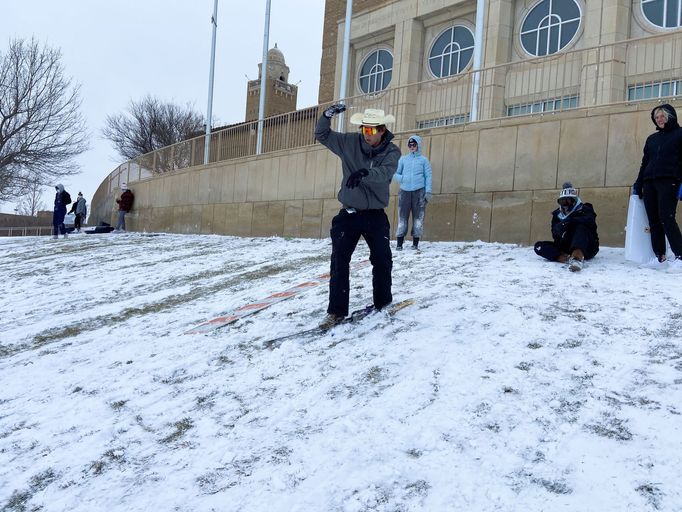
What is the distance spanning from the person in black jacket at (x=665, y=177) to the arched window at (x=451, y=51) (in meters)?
12.6

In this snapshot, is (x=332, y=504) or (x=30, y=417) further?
(x=30, y=417)

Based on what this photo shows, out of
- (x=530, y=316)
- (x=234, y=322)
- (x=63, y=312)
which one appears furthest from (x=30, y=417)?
(x=530, y=316)

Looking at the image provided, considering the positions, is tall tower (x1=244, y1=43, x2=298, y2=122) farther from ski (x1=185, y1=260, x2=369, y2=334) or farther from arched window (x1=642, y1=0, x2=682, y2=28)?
ski (x1=185, y1=260, x2=369, y2=334)

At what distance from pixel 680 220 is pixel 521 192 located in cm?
243

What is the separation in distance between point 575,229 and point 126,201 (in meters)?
19.0

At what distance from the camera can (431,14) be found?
1891 cm

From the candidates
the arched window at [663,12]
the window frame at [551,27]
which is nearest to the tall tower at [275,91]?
the window frame at [551,27]

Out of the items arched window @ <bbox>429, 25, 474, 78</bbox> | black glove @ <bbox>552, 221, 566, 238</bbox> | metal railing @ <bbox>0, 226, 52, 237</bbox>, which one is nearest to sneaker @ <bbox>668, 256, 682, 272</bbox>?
black glove @ <bbox>552, 221, 566, 238</bbox>

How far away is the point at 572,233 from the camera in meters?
6.71

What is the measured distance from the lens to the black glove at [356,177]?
4.61m

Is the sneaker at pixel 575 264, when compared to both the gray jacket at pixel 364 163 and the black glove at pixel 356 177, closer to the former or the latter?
the gray jacket at pixel 364 163

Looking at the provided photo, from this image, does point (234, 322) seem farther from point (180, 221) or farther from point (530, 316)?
point (180, 221)

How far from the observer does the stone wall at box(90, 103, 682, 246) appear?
27.2ft

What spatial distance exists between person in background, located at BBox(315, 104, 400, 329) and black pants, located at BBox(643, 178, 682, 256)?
3131 millimetres
